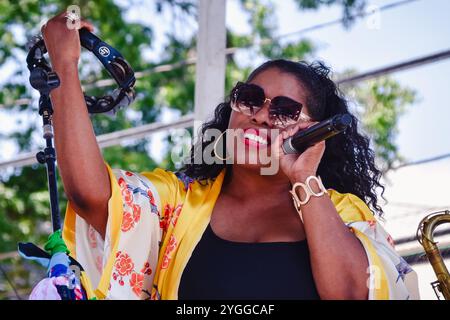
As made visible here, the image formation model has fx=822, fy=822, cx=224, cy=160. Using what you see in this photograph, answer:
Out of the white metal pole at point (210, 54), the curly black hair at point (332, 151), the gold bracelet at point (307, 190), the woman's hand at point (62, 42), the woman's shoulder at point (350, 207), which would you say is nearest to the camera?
the woman's hand at point (62, 42)

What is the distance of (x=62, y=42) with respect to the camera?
193 centimetres

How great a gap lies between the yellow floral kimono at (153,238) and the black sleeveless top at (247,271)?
4 centimetres

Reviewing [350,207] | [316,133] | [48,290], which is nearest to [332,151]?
[350,207]

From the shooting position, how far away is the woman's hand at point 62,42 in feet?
6.31

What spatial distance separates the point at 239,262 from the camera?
2082 millimetres

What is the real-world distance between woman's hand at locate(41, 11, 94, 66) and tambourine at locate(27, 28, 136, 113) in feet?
0.12

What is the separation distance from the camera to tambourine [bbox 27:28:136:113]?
1.87 metres

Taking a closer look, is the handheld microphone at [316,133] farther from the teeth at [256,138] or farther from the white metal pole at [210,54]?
the white metal pole at [210,54]

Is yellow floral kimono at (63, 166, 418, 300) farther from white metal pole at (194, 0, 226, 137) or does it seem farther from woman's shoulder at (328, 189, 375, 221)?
white metal pole at (194, 0, 226, 137)

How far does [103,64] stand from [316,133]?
1.82ft

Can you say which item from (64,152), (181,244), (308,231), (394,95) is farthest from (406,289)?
(394,95)

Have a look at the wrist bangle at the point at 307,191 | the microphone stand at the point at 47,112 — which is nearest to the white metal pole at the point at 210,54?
A: the wrist bangle at the point at 307,191
